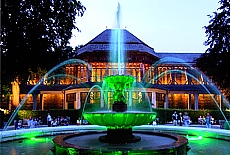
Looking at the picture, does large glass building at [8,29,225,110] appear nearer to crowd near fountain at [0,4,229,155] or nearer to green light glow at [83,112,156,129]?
crowd near fountain at [0,4,229,155]

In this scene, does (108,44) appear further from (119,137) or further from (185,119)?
(119,137)

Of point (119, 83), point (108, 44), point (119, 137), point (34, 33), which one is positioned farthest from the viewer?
point (108, 44)

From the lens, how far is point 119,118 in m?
9.16

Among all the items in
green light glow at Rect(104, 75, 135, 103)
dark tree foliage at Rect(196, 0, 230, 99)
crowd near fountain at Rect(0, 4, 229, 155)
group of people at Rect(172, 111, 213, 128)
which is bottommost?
group of people at Rect(172, 111, 213, 128)

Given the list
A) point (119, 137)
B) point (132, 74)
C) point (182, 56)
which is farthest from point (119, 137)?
point (182, 56)

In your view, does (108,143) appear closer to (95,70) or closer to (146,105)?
(146,105)

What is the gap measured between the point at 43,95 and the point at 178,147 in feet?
131

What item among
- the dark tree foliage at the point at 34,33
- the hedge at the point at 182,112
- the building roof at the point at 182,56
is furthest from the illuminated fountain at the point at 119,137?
the building roof at the point at 182,56

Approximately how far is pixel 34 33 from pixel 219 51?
1749cm

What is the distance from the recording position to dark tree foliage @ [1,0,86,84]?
1914 centimetres

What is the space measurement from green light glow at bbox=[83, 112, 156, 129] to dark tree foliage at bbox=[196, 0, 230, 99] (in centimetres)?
1890

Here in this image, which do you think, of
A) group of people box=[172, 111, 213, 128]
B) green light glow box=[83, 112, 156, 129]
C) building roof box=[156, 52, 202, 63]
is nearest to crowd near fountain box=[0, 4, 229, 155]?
green light glow box=[83, 112, 156, 129]

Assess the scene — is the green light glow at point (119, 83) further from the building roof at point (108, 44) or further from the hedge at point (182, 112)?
the building roof at point (108, 44)

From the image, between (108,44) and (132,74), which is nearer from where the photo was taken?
(132,74)
